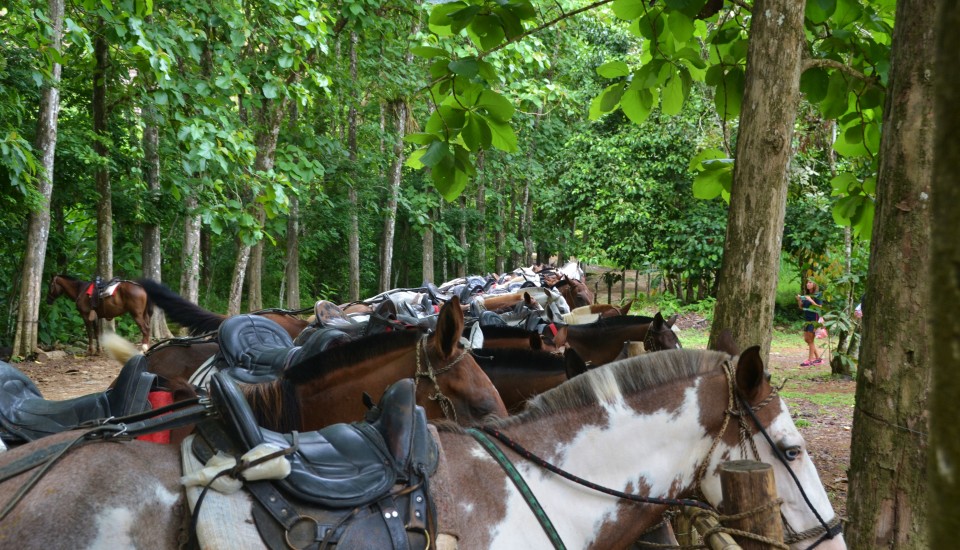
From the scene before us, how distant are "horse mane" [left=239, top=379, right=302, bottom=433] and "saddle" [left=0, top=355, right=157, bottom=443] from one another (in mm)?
513

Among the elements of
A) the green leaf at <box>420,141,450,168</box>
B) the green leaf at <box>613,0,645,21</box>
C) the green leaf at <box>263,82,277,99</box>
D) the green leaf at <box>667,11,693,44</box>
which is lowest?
the green leaf at <box>420,141,450,168</box>

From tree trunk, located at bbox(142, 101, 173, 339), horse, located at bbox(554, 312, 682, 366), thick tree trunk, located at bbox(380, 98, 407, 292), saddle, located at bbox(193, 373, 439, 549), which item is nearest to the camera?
saddle, located at bbox(193, 373, 439, 549)

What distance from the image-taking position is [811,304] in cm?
1268

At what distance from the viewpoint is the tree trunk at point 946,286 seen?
597 mm

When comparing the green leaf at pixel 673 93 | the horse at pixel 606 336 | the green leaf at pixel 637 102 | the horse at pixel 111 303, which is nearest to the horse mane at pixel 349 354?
the green leaf at pixel 637 102

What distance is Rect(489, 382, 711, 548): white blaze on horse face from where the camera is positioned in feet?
7.02

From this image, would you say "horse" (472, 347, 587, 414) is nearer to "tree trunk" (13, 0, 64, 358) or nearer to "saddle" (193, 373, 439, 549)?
"saddle" (193, 373, 439, 549)

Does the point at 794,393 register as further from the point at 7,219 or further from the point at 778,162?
the point at 7,219

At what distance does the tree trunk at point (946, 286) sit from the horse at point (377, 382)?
9.36 ft

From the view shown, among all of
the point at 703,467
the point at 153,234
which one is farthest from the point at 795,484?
the point at 153,234

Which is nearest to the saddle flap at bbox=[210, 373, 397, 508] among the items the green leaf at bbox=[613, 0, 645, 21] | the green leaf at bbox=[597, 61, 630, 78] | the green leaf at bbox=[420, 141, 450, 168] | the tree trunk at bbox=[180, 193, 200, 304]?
the green leaf at bbox=[420, 141, 450, 168]

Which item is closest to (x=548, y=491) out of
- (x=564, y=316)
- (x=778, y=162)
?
(x=778, y=162)

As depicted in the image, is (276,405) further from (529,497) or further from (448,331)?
(529,497)

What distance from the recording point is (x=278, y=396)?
346 cm
